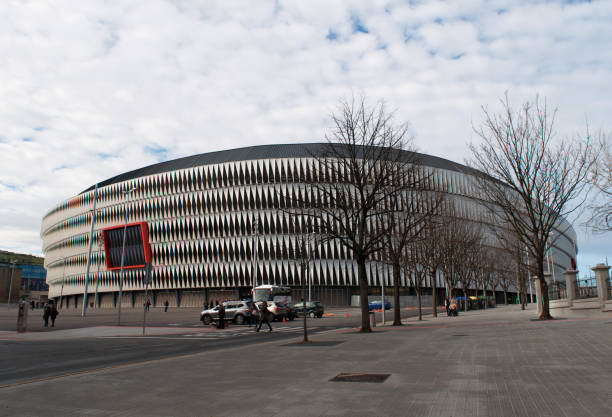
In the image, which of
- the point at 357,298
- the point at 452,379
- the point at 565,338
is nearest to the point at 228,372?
the point at 452,379

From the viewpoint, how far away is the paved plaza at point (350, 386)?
6.39 metres

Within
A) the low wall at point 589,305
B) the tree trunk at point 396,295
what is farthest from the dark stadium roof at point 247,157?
the low wall at point 589,305

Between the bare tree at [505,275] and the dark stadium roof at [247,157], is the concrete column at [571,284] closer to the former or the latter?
the bare tree at [505,275]

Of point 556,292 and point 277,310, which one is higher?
point 556,292

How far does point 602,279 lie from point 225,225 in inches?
2643

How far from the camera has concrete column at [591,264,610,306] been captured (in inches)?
998

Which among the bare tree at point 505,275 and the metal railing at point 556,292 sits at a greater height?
the bare tree at point 505,275

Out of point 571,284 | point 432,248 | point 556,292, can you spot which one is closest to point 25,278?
point 432,248

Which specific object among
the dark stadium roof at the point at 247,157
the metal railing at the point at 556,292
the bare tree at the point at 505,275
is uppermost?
the dark stadium roof at the point at 247,157

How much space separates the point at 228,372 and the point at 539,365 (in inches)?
259

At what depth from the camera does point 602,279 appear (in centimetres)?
2584

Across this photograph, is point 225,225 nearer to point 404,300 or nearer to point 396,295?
point 404,300

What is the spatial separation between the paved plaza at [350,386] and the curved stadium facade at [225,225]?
65.0 meters

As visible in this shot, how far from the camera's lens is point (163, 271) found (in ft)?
293
